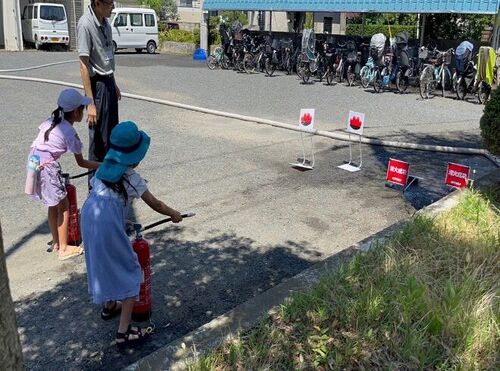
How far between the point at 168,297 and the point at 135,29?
2377cm

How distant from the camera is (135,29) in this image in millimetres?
25594

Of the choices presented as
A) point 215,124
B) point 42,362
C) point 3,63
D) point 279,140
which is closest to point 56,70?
point 3,63

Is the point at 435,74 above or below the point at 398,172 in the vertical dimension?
above

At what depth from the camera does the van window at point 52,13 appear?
80.8ft

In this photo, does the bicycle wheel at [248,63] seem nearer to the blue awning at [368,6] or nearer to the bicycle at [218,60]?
the bicycle at [218,60]

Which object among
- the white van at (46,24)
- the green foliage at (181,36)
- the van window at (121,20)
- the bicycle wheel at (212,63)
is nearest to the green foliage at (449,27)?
the bicycle wheel at (212,63)

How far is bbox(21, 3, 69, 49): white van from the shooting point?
80.8ft

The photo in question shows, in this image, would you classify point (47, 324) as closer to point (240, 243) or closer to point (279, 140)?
point (240, 243)

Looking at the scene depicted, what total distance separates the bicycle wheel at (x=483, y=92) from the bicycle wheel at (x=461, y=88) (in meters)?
0.42

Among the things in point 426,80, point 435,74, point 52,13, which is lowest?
point 426,80

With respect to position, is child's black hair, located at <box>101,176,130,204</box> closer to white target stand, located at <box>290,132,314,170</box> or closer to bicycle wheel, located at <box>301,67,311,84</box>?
white target stand, located at <box>290,132,314,170</box>

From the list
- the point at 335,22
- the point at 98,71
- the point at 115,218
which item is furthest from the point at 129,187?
the point at 335,22

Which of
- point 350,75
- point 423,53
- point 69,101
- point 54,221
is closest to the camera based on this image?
point 69,101

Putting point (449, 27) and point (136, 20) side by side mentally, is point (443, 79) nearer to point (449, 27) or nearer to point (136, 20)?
point (449, 27)
